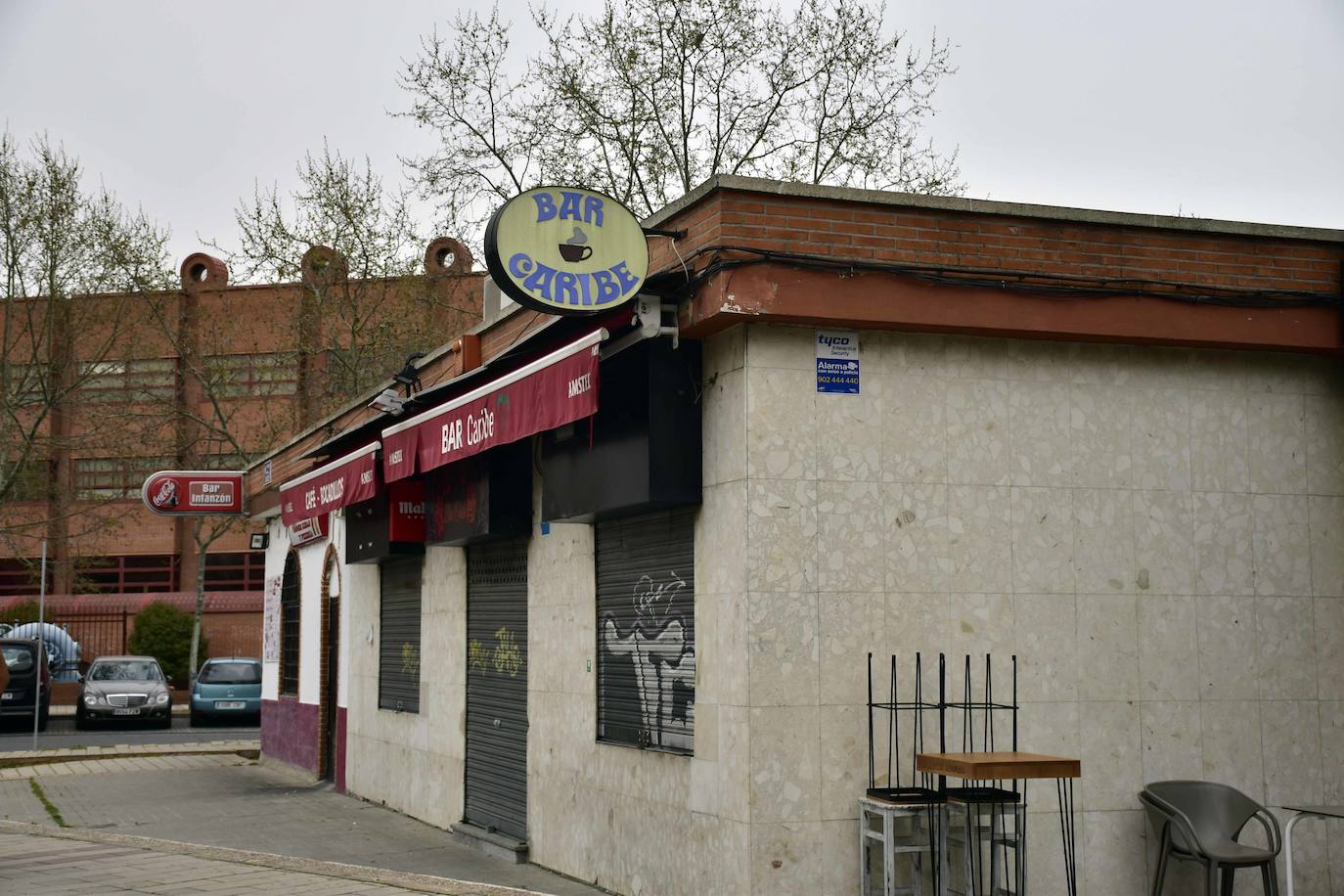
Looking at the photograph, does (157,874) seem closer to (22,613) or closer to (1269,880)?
(1269,880)

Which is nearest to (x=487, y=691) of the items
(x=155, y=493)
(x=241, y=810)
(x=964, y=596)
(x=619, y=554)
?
(x=619, y=554)

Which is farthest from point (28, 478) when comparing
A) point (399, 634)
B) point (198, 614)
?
point (399, 634)

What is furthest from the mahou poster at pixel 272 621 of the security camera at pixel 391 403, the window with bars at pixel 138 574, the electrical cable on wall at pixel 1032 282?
the window with bars at pixel 138 574

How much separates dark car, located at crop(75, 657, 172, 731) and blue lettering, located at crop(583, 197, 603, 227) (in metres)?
23.5

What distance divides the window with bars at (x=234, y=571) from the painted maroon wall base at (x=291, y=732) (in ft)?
80.4

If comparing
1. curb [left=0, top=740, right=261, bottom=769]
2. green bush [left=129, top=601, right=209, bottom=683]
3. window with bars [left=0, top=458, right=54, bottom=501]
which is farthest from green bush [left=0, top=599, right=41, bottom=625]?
curb [left=0, top=740, right=261, bottom=769]

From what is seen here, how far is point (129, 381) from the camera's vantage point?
129 ft

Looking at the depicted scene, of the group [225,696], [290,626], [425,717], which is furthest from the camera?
[225,696]

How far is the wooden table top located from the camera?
692 cm

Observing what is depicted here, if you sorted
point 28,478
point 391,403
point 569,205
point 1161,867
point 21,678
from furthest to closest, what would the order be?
point 28,478, point 21,678, point 391,403, point 569,205, point 1161,867

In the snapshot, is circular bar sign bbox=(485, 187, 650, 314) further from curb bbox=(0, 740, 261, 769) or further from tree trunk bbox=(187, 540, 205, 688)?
tree trunk bbox=(187, 540, 205, 688)

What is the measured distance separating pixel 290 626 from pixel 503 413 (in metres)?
11.4

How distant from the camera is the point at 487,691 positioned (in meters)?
12.0

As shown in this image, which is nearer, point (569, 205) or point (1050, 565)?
point (569, 205)
